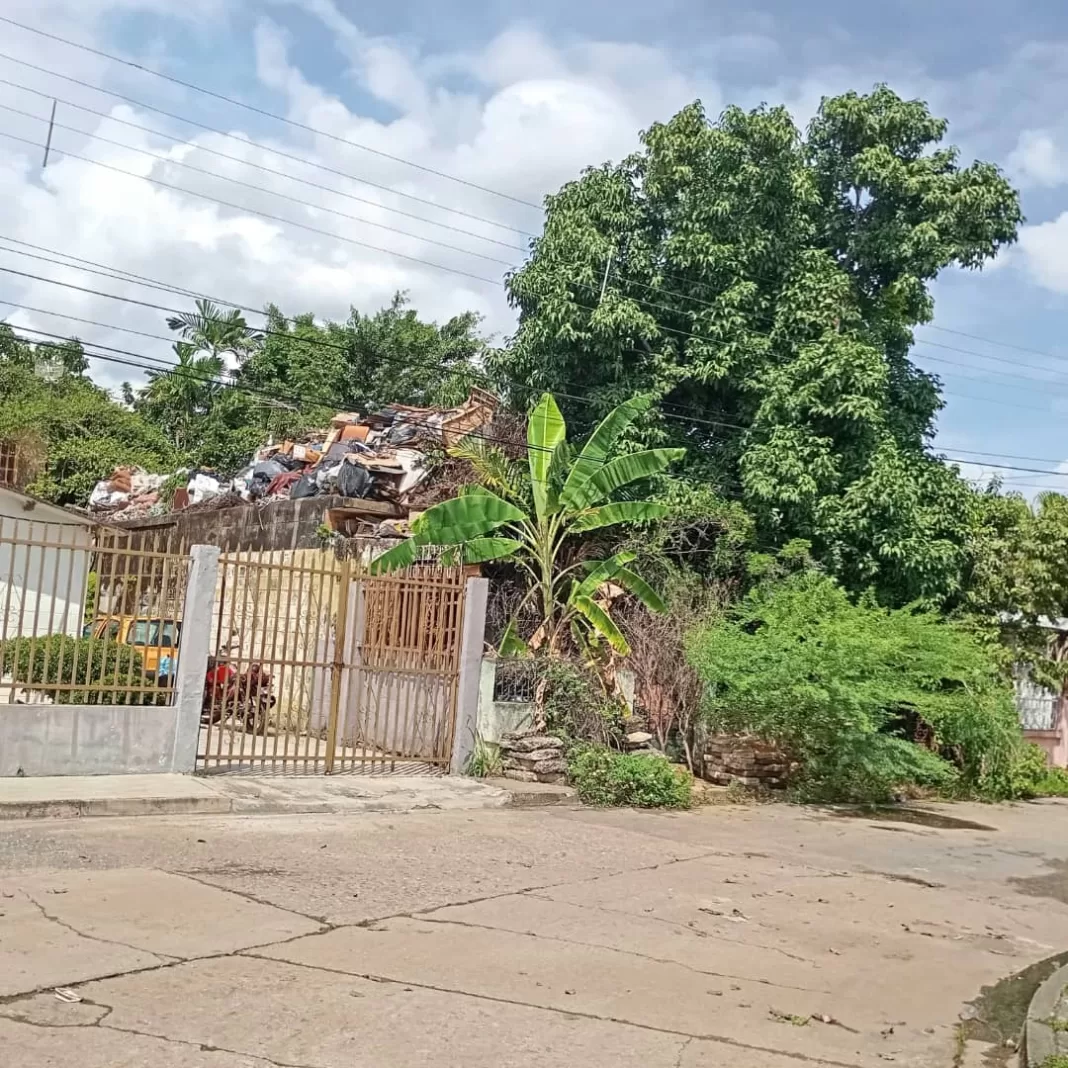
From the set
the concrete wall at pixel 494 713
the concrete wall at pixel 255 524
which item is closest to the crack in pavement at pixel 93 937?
the concrete wall at pixel 494 713

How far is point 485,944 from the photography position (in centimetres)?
698

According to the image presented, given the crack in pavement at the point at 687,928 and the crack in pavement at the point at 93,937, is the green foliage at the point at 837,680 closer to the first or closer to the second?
the crack in pavement at the point at 687,928

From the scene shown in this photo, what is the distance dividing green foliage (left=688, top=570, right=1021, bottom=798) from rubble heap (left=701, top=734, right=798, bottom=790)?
27 cm

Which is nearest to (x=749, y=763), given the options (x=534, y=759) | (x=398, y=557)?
(x=534, y=759)

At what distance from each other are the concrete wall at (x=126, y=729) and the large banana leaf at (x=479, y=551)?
390 cm

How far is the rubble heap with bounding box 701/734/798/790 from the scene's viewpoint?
16375mm

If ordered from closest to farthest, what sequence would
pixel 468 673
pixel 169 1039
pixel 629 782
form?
pixel 169 1039, pixel 629 782, pixel 468 673

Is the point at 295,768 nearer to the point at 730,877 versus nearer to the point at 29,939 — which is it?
the point at 730,877

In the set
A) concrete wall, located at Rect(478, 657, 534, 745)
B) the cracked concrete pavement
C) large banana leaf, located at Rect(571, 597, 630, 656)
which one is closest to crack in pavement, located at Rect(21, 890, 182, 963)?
the cracked concrete pavement

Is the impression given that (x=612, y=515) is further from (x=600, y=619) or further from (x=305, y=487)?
(x=305, y=487)

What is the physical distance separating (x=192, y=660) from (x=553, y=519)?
18.6 ft

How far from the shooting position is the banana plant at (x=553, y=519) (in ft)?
51.2

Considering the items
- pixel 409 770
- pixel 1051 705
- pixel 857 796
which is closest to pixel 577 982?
pixel 409 770

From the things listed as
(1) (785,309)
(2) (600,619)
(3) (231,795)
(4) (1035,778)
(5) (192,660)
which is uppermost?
(1) (785,309)
